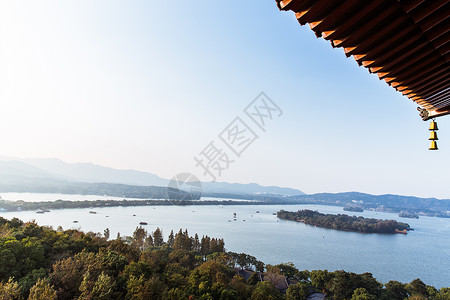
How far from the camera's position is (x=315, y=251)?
30.6m

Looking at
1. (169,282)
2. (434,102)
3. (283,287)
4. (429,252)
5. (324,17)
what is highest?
(324,17)

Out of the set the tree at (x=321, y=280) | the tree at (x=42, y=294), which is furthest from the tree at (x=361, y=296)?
the tree at (x=42, y=294)

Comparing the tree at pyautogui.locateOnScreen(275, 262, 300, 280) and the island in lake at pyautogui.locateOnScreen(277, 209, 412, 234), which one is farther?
the island in lake at pyautogui.locateOnScreen(277, 209, 412, 234)

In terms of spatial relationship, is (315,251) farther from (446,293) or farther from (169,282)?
(169,282)

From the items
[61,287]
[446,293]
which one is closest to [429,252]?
[446,293]

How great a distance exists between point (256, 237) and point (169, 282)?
98.5ft

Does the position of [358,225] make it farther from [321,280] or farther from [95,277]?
[95,277]

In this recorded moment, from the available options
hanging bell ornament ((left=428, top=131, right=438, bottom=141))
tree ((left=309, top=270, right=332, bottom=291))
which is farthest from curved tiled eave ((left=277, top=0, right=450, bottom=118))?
tree ((left=309, top=270, right=332, bottom=291))

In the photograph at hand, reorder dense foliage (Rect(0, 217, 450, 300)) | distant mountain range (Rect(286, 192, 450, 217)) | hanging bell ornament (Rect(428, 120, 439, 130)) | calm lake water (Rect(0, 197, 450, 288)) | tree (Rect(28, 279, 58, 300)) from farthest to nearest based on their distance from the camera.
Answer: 1. distant mountain range (Rect(286, 192, 450, 217))
2. calm lake water (Rect(0, 197, 450, 288))
3. dense foliage (Rect(0, 217, 450, 300))
4. tree (Rect(28, 279, 58, 300))
5. hanging bell ornament (Rect(428, 120, 439, 130))

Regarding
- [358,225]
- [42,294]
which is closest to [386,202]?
[358,225]

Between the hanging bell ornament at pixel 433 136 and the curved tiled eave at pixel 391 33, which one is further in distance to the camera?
the hanging bell ornament at pixel 433 136

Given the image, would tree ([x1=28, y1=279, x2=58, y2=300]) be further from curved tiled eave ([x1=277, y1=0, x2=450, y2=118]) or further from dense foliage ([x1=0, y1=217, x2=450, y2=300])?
curved tiled eave ([x1=277, y1=0, x2=450, y2=118])

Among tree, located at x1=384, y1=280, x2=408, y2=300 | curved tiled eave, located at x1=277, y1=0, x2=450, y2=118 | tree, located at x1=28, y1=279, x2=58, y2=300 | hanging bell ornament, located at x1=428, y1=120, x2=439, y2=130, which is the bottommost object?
tree, located at x1=384, y1=280, x2=408, y2=300

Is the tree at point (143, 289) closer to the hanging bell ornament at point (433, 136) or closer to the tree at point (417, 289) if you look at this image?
the hanging bell ornament at point (433, 136)
